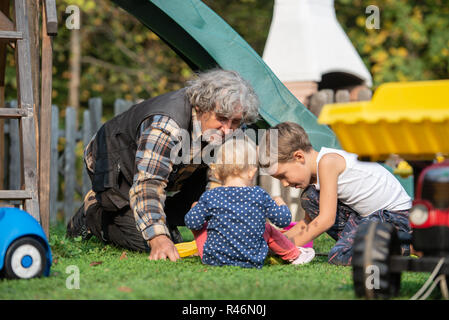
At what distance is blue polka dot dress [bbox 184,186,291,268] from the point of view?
3312 millimetres

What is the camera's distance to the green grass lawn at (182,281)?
96.7 inches

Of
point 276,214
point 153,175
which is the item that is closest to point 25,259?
point 153,175

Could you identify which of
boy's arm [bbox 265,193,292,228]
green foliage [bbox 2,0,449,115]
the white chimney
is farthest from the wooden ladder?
green foliage [bbox 2,0,449,115]

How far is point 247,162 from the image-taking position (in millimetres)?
3367

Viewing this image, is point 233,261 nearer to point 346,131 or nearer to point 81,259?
point 81,259

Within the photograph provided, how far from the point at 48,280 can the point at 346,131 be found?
149cm

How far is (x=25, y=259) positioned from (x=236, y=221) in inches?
44.1

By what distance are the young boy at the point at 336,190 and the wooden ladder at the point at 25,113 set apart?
1.39 meters

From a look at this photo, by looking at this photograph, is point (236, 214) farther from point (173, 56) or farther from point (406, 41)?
point (173, 56)

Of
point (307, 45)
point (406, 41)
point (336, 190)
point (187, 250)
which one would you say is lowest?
point (187, 250)

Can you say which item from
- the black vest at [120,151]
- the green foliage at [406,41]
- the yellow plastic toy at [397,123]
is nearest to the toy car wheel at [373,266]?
the yellow plastic toy at [397,123]

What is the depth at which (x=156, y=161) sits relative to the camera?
3.60 m
